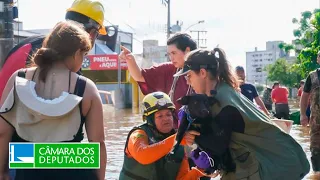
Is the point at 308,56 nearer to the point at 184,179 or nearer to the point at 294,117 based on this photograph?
the point at 294,117

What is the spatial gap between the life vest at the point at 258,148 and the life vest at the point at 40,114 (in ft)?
2.34

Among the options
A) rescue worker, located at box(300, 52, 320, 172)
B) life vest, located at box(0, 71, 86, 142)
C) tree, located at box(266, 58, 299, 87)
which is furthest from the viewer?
tree, located at box(266, 58, 299, 87)

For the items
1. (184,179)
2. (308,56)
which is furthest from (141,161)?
(308,56)

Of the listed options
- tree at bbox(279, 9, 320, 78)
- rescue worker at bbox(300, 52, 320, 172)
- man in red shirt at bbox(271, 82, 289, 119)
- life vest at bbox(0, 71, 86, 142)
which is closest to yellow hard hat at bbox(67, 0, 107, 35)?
life vest at bbox(0, 71, 86, 142)

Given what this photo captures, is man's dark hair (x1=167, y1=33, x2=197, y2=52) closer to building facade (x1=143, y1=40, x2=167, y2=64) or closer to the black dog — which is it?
the black dog

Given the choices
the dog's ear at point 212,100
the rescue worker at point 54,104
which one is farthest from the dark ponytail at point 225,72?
the rescue worker at point 54,104

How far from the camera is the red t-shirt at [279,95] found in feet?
50.8

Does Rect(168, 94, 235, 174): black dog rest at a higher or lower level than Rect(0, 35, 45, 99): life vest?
lower

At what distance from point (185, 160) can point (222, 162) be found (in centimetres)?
93

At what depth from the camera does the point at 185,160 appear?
3.63 metres

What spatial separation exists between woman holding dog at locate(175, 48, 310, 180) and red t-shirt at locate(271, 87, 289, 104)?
13.1m

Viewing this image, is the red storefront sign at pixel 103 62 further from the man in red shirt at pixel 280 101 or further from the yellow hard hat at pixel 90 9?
the yellow hard hat at pixel 90 9

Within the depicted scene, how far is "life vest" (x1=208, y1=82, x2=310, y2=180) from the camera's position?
260cm

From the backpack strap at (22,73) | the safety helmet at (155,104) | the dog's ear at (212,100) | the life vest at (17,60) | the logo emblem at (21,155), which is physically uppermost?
the life vest at (17,60)
